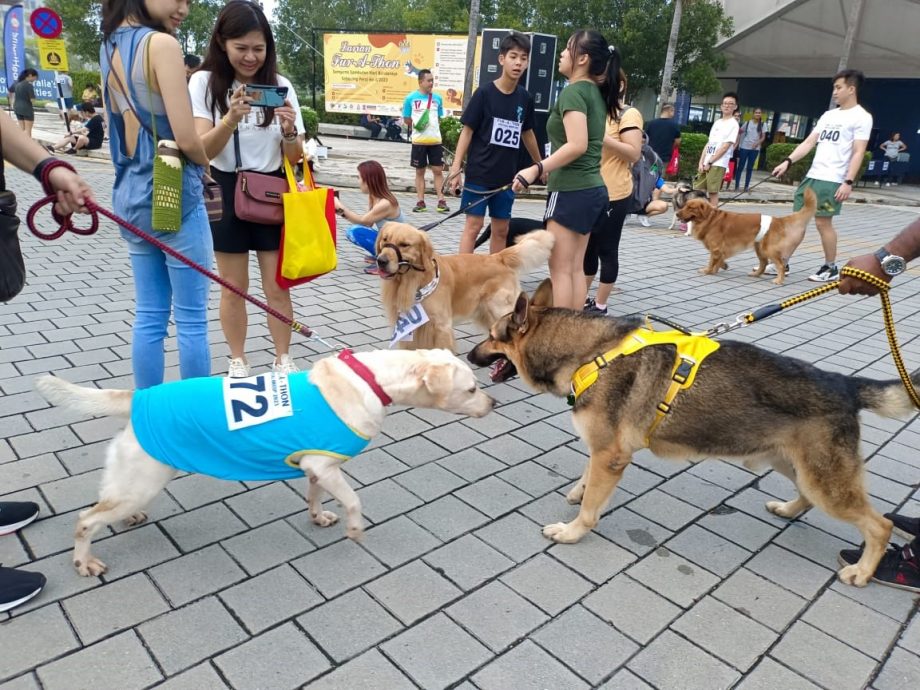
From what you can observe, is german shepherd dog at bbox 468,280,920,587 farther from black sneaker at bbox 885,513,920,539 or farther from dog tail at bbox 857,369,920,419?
black sneaker at bbox 885,513,920,539

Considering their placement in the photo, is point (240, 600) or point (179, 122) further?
point (179, 122)

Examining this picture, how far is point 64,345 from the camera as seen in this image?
4.67 metres

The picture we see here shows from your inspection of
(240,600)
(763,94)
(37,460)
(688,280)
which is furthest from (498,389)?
(763,94)

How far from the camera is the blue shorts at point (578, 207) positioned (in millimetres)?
5031

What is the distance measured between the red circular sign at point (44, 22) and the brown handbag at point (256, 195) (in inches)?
753

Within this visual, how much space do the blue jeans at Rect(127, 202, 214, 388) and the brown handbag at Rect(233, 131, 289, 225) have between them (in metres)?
0.55

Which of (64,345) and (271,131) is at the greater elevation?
(271,131)

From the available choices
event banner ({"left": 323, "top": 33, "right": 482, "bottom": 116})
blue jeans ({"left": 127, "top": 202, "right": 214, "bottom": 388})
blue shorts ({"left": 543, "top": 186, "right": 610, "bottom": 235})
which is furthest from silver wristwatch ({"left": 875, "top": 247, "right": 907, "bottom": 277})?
event banner ({"left": 323, "top": 33, "right": 482, "bottom": 116})

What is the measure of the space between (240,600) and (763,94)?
36.7 metres

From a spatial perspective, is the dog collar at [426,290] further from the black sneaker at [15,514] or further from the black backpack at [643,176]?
the black backpack at [643,176]

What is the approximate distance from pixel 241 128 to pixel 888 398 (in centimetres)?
365

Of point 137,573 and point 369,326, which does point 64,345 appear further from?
point 137,573

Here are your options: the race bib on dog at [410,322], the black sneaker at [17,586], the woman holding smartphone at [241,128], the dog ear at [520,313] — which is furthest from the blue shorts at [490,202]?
the black sneaker at [17,586]

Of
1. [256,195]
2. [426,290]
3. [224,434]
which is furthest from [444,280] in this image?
[224,434]
